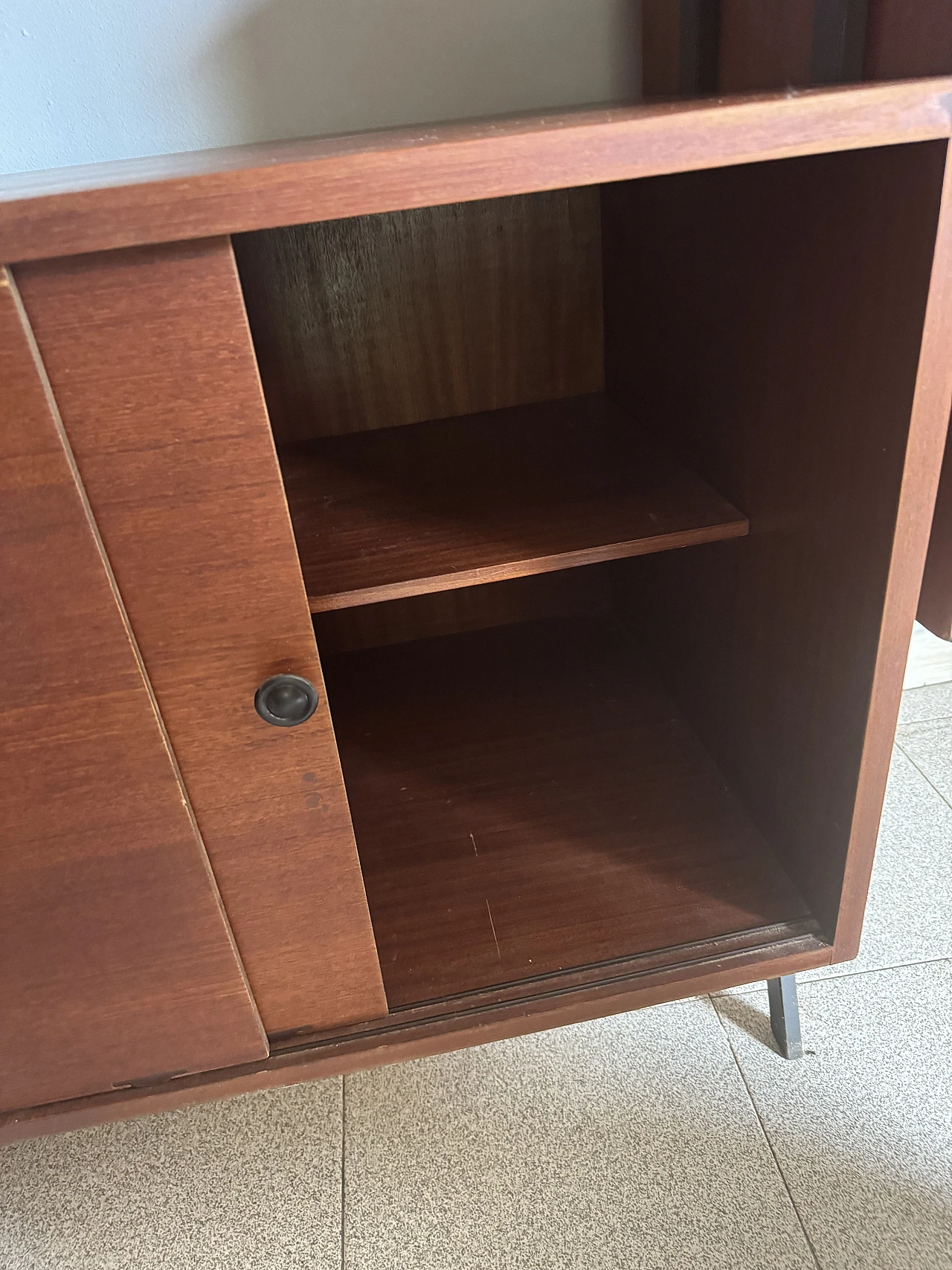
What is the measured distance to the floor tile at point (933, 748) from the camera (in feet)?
3.90

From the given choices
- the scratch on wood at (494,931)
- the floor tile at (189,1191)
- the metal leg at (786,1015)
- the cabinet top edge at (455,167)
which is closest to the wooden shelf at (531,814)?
the scratch on wood at (494,931)

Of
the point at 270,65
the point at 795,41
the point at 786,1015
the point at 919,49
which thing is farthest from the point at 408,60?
the point at 786,1015

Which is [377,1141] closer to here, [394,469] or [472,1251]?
[472,1251]

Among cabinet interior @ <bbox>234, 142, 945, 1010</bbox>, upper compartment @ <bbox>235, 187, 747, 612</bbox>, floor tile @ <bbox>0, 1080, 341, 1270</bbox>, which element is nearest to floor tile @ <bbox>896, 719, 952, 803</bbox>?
cabinet interior @ <bbox>234, 142, 945, 1010</bbox>

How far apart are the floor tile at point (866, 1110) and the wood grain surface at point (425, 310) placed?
74 centimetres

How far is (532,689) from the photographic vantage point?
1076 millimetres

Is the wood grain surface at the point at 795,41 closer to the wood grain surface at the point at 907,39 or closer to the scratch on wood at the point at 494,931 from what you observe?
the wood grain surface at the point at 907,39

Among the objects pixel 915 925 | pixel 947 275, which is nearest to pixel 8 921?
pixel 947 275

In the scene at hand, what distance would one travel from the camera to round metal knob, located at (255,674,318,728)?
552 millimetres

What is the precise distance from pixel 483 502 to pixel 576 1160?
0.62 m

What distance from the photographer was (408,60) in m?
0.84

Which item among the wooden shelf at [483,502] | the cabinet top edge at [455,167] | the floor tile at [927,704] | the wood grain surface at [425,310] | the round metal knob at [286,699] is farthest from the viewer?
the floor tile at [927,704]

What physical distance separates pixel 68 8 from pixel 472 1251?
1154 mm

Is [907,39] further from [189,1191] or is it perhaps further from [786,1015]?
[189,1191]
